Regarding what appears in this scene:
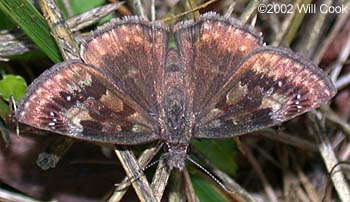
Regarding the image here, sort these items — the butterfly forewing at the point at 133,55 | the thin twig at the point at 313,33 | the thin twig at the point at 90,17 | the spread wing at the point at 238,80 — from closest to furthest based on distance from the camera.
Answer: the spread wing at the point at 238,80, the butterfly forewing at the point at 133,55, the thin twig at the point at 90,17, the thin twig at the point at 313,33

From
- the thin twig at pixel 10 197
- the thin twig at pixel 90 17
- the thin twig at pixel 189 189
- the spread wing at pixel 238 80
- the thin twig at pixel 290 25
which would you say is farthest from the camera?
the thin twig at pixel 290 25

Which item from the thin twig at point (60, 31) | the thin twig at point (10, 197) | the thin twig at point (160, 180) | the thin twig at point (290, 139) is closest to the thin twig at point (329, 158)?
the thin twig at point (290, 139)

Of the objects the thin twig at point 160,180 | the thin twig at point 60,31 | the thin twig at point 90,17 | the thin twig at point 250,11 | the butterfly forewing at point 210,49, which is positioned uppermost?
the thin twig at point 90,17

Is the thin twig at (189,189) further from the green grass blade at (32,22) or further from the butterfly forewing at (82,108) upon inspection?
the green grass blade at (32,22)

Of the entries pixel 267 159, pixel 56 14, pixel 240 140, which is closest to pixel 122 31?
pixel 56 14

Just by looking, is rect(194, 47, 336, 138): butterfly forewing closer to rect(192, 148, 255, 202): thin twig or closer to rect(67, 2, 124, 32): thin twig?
rect(192, 148, 255, 202): thin twig

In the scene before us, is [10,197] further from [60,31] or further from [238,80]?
[238,80]

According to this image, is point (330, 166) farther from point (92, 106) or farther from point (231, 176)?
point (92, 106)

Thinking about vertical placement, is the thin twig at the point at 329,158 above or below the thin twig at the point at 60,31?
below
